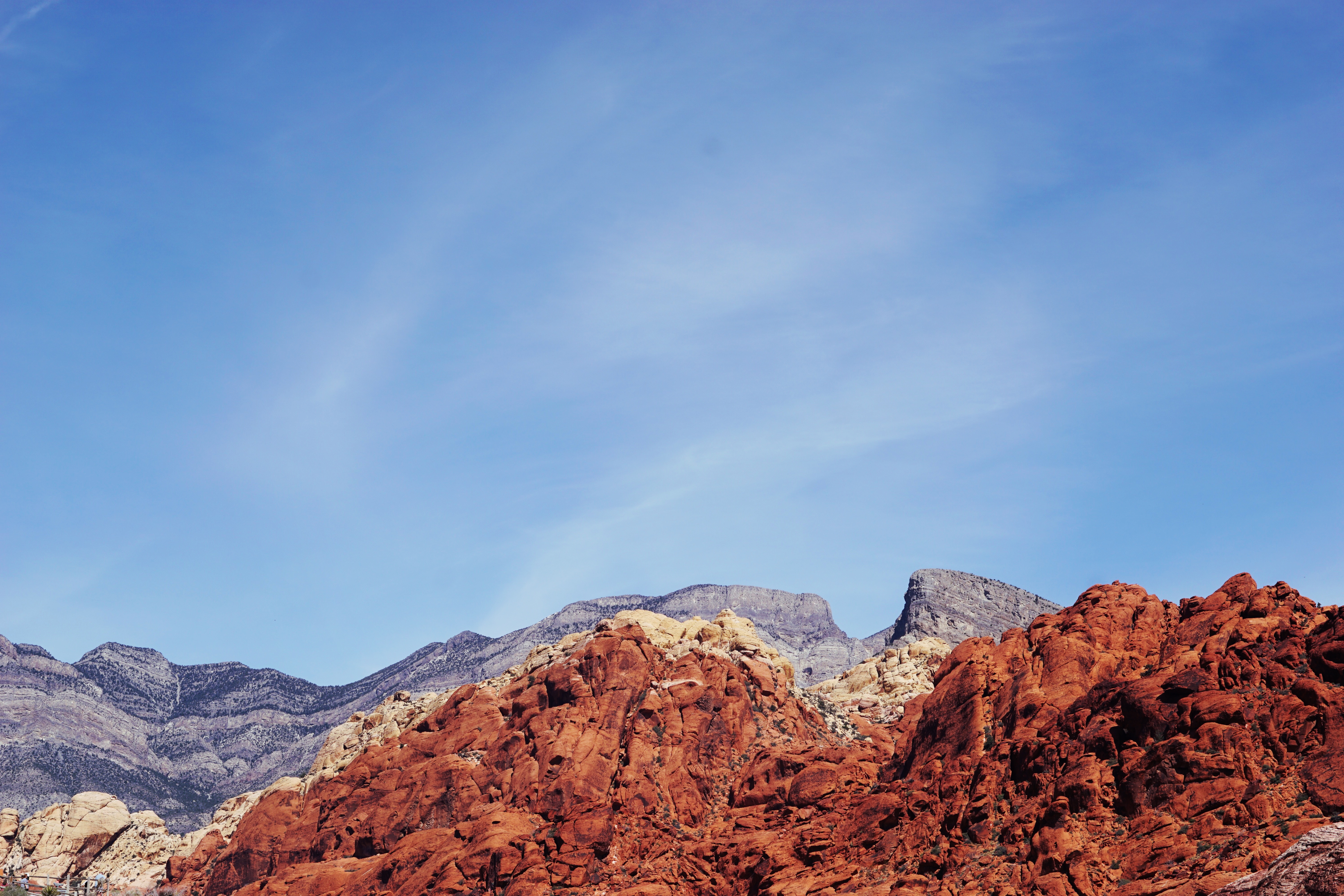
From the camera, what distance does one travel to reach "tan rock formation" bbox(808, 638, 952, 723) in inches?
4604

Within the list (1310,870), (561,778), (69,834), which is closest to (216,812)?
(69,834)

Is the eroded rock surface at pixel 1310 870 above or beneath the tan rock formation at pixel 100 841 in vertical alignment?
beneath

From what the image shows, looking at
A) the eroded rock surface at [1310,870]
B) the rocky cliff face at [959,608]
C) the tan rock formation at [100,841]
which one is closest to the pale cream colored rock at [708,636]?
the tan rock formation at [100,841]

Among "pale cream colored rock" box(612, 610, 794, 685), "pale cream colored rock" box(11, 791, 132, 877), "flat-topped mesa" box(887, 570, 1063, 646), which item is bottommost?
"pale cream colored rock" box(11, 791, 132, 877)

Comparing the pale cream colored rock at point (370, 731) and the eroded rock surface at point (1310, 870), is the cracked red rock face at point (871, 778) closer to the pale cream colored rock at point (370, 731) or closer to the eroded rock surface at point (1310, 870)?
the pale cream colored rock at point (370, 731)

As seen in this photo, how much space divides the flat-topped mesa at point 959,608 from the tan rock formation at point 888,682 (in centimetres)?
3242

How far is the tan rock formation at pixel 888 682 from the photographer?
384 feet

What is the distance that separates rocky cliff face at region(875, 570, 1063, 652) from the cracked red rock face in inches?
2770

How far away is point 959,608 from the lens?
18512cm

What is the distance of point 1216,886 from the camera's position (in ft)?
147

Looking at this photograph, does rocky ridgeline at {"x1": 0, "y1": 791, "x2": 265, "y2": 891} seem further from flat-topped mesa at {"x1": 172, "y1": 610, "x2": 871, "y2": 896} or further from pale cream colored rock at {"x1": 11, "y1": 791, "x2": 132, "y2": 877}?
flat-topped mesa at {"x1": 172, "y1": 610, "x2": 871, "y2": 896}

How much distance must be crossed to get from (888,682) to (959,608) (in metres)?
64.9

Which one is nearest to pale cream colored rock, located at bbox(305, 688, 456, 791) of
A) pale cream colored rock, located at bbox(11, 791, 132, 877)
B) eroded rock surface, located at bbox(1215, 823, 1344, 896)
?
pale cream colored rock, located at bbox(11, 791, 132, 877)

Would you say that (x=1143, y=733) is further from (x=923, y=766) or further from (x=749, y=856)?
(x=749, y=856)
